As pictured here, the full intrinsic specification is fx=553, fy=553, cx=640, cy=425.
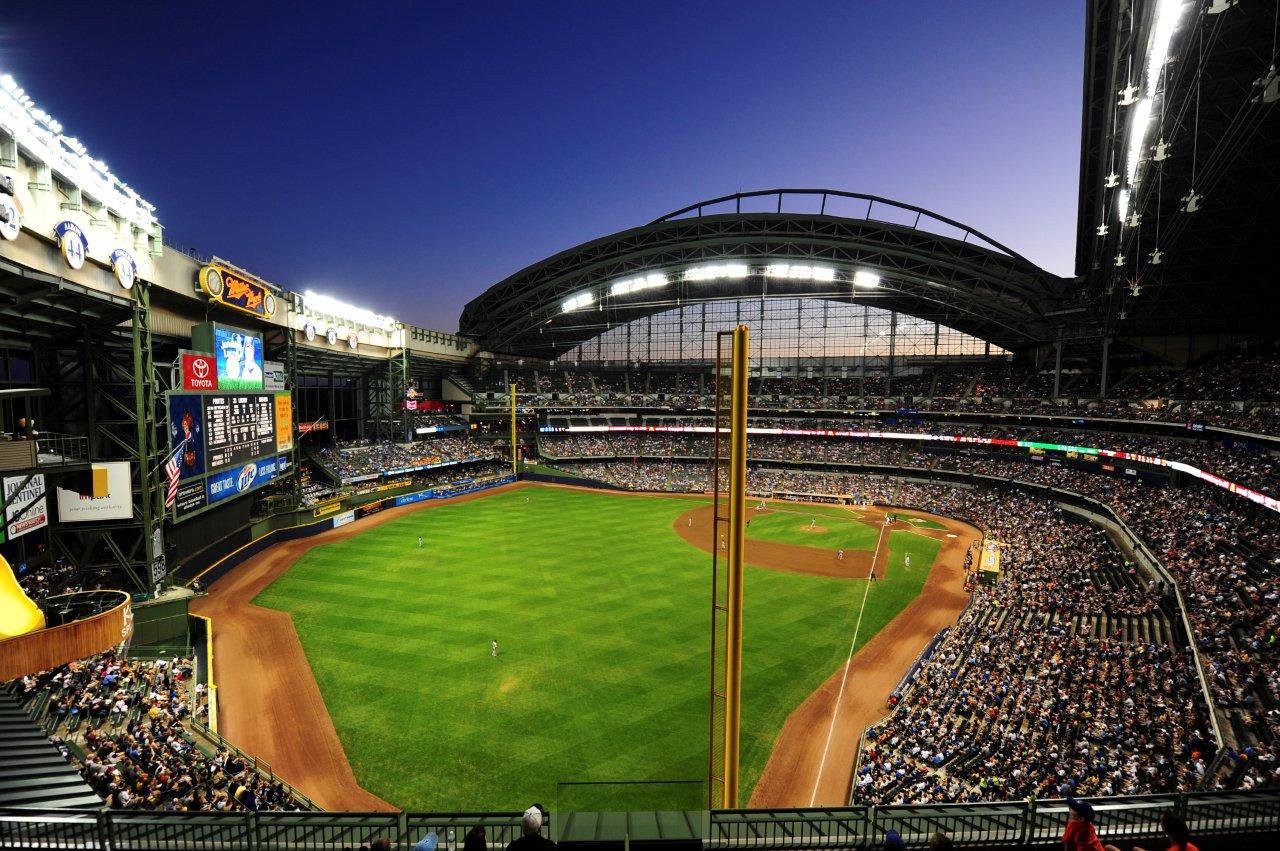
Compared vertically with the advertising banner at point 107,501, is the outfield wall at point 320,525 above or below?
below

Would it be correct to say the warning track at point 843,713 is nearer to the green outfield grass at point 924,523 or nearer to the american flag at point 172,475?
the green outfield grass at point 924,523

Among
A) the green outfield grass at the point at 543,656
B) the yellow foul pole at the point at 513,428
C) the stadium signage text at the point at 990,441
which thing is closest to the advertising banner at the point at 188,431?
the green outfield grass at the point at 543,656

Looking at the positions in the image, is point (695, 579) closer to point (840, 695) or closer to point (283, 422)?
point (840, 695)

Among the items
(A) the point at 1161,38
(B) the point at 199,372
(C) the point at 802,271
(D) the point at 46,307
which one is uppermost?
(C) the point at 802,271

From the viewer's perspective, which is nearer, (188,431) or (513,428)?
(188,431)

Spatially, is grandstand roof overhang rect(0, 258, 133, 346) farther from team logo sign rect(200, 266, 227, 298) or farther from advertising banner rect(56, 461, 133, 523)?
advertising banner rect(56, 461, 133, 523)

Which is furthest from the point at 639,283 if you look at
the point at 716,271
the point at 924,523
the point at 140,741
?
the point at 140,741
